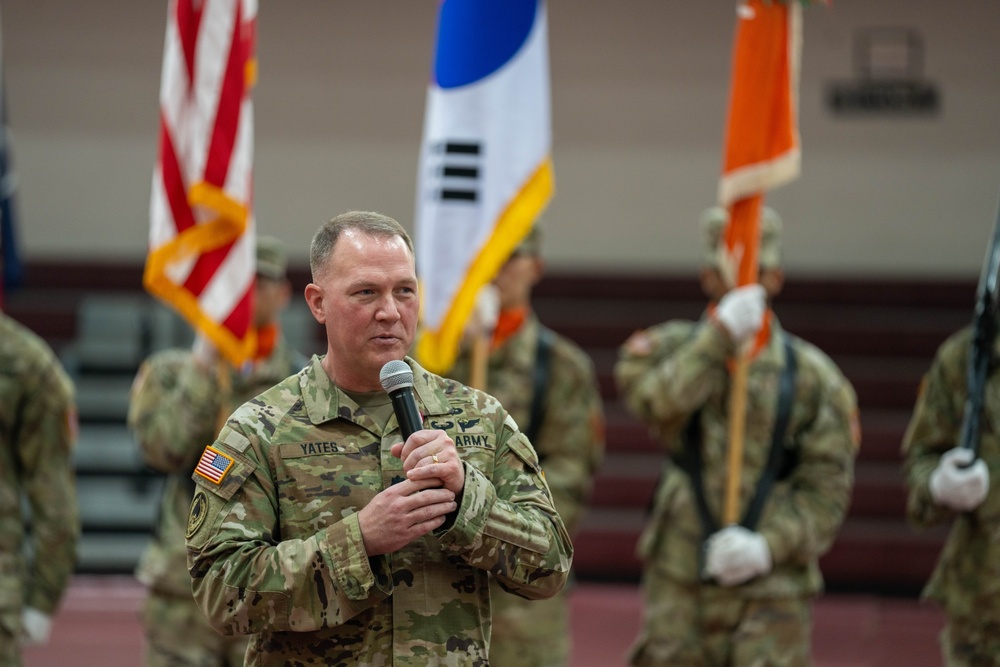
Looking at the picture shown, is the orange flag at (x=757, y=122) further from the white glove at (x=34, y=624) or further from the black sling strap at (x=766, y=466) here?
the white glove at (x=34, y=624)

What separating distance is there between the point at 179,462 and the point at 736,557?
5.99 feet

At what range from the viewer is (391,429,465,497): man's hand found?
Result: 220cm

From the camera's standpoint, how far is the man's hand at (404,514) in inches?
86.7

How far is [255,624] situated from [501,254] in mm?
2479

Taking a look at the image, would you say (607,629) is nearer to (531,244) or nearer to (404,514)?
(531,244)

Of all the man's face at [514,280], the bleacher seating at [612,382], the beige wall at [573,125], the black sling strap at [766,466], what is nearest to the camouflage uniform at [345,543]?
the black sling strap at [766,466]

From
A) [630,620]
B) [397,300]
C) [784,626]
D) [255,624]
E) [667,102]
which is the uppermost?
[667,102]

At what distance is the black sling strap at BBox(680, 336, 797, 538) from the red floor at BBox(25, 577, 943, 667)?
2.24m

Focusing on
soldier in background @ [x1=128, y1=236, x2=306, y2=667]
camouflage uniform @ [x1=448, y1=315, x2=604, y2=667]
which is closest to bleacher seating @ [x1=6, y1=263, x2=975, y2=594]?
camouflage uniform @ [x1=448, y1=315, x2=604, y2=667]

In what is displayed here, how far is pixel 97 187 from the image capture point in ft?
33.9

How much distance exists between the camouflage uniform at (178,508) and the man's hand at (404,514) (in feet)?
8.29

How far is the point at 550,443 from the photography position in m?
5.04

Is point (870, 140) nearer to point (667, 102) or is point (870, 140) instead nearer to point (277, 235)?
point (667, 102)

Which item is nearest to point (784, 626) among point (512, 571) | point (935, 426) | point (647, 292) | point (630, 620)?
point (935, 426)
